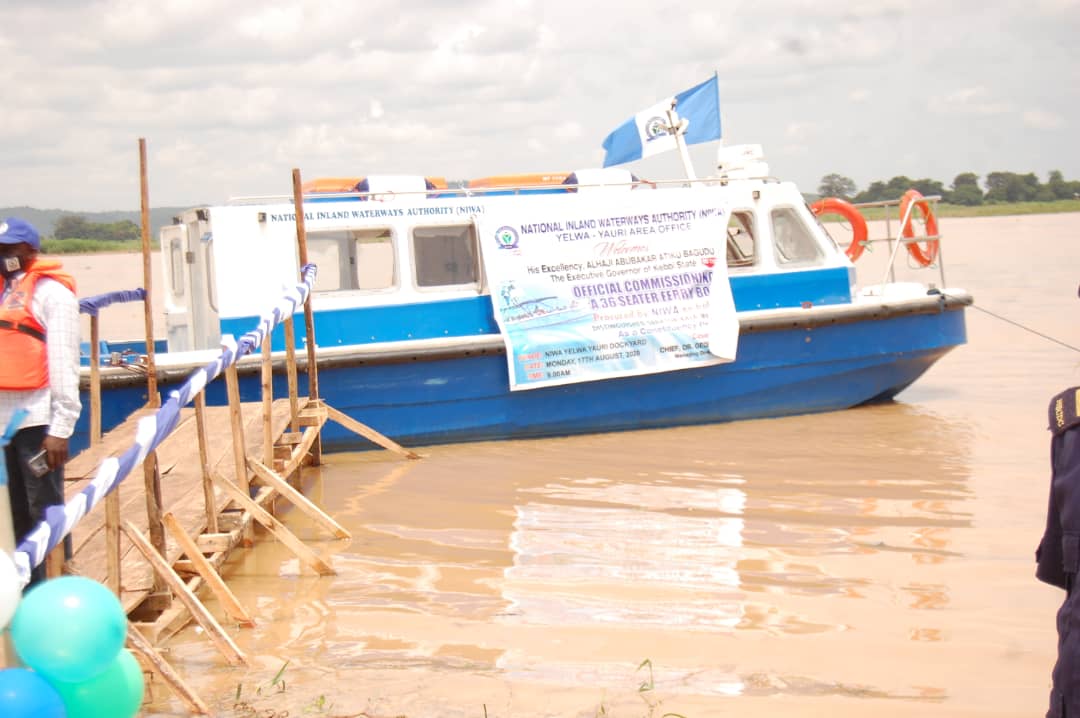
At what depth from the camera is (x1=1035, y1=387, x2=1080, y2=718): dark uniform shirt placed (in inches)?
100

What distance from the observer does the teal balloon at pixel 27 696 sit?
8.86 ft

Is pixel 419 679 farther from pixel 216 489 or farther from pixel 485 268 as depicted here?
pixel 485 268

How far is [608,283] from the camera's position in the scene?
31.8ft

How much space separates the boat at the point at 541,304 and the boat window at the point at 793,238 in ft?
0.05

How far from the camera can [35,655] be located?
2850 millimetres

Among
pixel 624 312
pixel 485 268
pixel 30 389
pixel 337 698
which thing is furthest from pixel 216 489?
pixel 624 312

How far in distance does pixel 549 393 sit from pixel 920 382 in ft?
17.4

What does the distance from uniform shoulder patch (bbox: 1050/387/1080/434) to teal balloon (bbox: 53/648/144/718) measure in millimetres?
2406

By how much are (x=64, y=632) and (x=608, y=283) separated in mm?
7186

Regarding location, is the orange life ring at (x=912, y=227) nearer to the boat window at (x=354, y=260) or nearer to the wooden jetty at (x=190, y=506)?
the boat window at (x=354, y=260)

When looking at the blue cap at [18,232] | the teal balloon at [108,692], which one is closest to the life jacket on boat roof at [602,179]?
the blue cap at [18,232]

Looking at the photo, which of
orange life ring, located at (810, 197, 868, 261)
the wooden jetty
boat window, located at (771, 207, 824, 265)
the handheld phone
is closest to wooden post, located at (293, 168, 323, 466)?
the wooden jetty

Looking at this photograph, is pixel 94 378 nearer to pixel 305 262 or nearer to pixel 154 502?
pixel 305 262

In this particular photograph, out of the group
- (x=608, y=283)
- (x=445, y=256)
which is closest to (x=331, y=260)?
(x=445, y=256)
